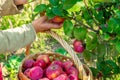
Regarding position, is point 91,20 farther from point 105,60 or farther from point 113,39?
point 105,60

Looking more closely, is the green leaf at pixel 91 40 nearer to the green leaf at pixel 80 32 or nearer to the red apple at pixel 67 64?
the green leaf at pixel 80 32

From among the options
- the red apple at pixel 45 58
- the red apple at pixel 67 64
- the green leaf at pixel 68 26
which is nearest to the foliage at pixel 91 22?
the green leaf at pixel 68 26

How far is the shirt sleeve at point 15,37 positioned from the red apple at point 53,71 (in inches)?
7.8

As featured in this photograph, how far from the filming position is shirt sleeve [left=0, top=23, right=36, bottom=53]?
1.82 meters

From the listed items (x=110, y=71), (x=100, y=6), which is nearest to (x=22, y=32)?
(x=100, y=6)

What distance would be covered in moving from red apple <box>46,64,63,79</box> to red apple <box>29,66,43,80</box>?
40mm

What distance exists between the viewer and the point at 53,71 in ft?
6.20

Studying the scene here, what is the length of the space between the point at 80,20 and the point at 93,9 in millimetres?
92

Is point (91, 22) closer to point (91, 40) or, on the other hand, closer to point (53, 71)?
point (91, 40)

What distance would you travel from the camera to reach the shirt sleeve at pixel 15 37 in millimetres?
1817

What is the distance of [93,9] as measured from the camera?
1.87 metres

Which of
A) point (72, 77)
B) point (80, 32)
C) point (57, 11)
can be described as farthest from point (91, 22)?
point (72, 77)

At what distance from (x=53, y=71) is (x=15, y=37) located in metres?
0.28

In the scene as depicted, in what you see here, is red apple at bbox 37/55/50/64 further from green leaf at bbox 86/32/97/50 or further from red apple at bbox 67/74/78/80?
green leaf at bbox 86/32/97/50
